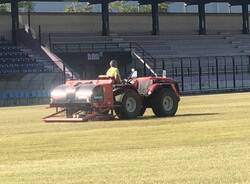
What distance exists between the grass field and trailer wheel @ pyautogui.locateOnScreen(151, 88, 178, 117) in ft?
10.9

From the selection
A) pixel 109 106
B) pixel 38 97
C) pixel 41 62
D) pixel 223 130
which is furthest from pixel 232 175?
Answer: pixel 41 62

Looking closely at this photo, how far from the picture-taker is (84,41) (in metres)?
61.4

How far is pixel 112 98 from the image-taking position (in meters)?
23.8

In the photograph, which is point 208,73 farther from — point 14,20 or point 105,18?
point 14,20

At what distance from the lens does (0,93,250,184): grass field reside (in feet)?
34.9

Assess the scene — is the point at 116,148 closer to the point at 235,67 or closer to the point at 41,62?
the point at 41,62

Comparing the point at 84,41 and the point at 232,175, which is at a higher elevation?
the point at 84,41

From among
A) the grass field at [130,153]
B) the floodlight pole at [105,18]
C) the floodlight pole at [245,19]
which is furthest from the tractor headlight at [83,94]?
the floodlight pole at [245,19]

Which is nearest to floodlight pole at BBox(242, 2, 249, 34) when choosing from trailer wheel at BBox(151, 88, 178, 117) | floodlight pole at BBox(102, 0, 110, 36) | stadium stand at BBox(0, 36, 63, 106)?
floodlight pole at BBox(102, 0, 110, 36)

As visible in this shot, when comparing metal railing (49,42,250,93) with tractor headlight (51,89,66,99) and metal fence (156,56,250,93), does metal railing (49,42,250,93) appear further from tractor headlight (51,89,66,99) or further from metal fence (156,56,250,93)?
tractor headlight (51,89,66,99)

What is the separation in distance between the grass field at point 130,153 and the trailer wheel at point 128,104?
2492 millimetres

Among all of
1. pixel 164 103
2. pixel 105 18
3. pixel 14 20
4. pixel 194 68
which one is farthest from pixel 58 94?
pixel 105 18

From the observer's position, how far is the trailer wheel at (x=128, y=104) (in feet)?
78.4

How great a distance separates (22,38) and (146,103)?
116 feet
